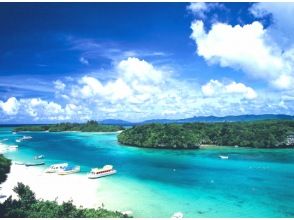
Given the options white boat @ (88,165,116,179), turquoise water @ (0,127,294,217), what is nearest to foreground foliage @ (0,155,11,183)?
turquoise water @ (0,127,294,217)

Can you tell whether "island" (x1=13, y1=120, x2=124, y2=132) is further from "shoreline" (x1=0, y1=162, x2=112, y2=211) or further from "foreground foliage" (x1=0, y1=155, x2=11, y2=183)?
"foreground foliage" (x1=0, y1=155, x2=11, y2=183)

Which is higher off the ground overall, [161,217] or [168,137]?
[168,137]

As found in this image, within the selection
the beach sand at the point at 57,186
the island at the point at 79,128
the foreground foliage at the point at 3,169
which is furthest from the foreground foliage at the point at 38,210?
the island at the point at 79,128

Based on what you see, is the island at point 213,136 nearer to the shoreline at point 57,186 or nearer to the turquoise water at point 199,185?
the turquoise water at point 199,185

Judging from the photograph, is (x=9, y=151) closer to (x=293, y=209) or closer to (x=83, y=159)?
(x=83, y=159)

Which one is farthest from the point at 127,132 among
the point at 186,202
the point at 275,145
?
the point at 186,202

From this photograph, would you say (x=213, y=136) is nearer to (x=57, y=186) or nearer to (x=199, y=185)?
(x=199, y=185)

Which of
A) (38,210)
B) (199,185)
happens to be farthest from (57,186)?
(199,185)
